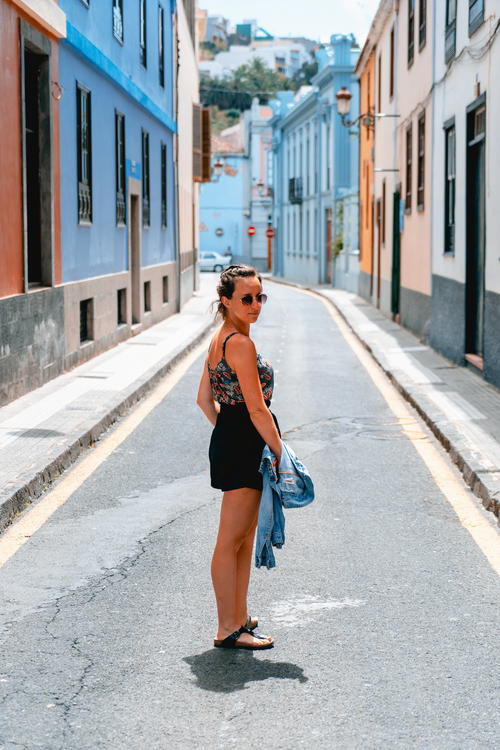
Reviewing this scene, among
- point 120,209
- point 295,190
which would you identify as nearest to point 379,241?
point 120,209

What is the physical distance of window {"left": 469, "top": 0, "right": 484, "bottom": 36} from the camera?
1489 cm

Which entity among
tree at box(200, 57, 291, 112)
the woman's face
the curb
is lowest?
the curb

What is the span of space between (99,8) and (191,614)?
48.9ft

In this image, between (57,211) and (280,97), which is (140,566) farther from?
(280,97)

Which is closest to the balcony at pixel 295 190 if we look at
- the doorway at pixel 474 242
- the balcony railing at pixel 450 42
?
the balcony railing at pixel 450 42

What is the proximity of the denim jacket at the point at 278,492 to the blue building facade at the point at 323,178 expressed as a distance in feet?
118

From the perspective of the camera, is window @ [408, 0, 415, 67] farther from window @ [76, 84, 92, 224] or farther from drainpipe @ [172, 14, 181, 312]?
window @ [76, 84, 92, 224]

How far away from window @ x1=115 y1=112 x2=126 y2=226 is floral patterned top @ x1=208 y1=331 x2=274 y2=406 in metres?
16.2

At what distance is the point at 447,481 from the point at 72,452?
3069 mm

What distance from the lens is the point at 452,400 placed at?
41.9ft

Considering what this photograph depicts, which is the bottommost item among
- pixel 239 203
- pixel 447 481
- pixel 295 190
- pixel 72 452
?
pixel 447 481

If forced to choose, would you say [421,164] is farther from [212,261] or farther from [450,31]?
[212,261]

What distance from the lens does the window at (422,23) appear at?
2142 centimetres

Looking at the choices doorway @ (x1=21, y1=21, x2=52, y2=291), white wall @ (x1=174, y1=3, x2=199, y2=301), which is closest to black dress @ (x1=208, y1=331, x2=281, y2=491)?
doorway @ (x1=21, y1=21, x2=52, y2=291)
